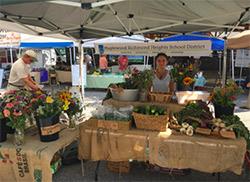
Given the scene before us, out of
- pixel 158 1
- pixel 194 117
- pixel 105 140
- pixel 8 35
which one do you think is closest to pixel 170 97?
pixel 194 117

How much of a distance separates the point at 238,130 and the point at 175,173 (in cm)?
90

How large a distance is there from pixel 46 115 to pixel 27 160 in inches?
17.3

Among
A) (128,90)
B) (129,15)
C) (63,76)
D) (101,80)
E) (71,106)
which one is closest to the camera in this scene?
(71,106)

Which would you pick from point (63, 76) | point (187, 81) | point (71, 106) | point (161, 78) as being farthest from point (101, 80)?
point (71, 106)

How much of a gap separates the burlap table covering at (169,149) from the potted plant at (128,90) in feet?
2.05

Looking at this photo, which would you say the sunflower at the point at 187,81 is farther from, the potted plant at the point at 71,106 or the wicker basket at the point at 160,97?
the potted plant at the point at 71,106

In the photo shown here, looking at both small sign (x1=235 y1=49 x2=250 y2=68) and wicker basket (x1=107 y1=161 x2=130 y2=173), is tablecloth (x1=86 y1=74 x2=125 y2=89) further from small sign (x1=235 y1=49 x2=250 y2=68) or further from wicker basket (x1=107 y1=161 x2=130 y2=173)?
wicker basket (x1=107 y1=161 x2=130 y2=173)

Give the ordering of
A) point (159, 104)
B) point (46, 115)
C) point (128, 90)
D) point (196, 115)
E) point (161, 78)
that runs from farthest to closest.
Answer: point (161, 78) → point (128, 90) → point (159, 104) → point (196, 115) → point (46, 115)

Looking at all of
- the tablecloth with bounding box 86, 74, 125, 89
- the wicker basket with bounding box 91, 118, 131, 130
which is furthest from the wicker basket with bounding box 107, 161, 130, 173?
the tablecloth with bounding box 86, 74, 125, 89

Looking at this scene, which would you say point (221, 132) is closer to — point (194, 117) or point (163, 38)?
point (194, 117)

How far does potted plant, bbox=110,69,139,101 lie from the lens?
343cm

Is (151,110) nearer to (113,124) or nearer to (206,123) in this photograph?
(113,124)

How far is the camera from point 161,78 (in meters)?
3.71

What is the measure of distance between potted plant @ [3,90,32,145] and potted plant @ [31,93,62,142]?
79 mm
